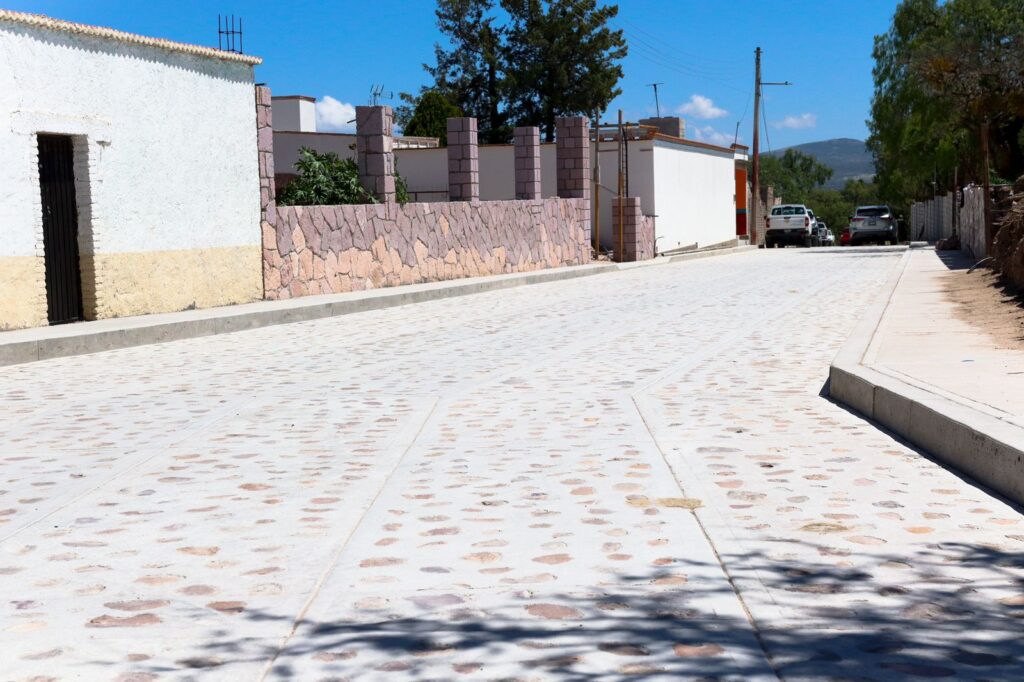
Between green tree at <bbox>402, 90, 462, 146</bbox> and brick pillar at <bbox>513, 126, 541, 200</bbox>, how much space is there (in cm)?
2159

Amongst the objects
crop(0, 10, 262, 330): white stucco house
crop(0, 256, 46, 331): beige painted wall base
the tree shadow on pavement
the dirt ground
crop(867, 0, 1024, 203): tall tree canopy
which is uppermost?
crop(867, 0, 1024, 203): tall tree canopy

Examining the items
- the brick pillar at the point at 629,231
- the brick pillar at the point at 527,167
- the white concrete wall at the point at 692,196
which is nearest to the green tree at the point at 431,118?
the white concrete wall at the point at 692,196

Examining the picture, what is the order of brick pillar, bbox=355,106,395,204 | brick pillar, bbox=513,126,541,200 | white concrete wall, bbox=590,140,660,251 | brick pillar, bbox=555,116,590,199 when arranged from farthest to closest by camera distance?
1. white concrete wall, bbox=590,140,660,251
2. brick pillar, bbox=555,116,590,199
3. brick pillar, bbox=513,126,541,200
4. brick pillar, bbox=355,106,395,204

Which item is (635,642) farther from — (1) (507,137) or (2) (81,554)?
(1) (507,137)

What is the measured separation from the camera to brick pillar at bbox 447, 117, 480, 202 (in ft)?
95.2

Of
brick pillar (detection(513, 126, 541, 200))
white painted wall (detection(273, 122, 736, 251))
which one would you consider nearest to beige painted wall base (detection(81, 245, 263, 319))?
brick pillar (detection(513, 126, 541, 200))

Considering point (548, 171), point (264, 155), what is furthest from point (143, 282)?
point (548, 171)

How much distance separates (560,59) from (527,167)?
116 feet

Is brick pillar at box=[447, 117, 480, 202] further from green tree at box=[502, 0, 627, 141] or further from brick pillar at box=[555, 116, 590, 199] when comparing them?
green tree at box=[502, 0, 627, 141]

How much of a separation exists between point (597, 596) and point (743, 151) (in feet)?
199

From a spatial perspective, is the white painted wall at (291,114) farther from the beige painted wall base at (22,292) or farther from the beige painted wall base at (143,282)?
the beige painted wall base at (22,292)

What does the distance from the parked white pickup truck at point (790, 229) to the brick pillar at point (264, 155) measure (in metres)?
39.3

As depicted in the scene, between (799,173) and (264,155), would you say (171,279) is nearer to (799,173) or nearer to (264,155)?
(264,155)

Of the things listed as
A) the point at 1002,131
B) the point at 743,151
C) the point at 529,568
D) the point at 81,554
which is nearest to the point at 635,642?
the point at 529,568
